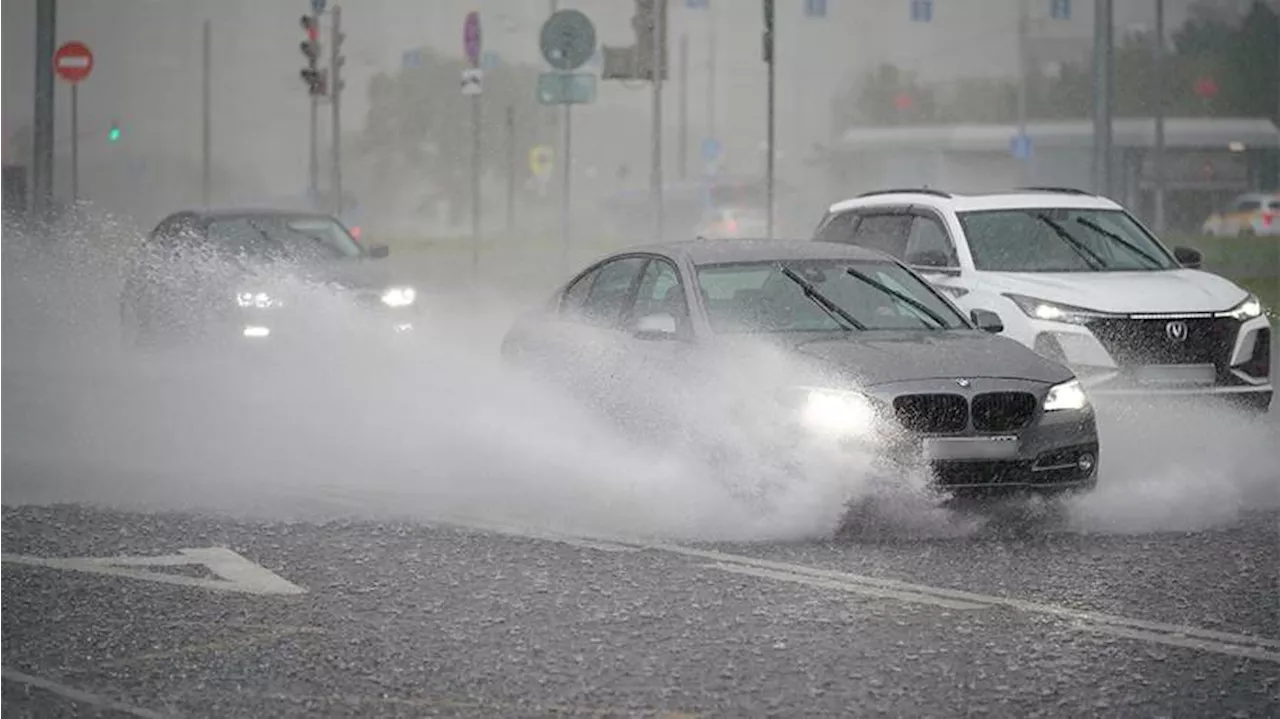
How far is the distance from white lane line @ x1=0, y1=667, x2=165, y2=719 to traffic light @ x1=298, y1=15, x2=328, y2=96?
31.3 meters

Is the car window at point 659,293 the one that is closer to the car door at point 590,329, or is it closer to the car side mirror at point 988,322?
the car door at point 590,329

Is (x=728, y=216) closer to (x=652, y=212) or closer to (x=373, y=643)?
(x=652, y=212)

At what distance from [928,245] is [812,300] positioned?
15.0 feet

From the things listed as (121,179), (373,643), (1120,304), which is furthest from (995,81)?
(373,643)

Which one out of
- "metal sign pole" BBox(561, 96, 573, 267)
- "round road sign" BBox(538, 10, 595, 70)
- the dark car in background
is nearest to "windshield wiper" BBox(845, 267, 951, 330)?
the dark car in background

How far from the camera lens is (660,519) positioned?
34.7 feet

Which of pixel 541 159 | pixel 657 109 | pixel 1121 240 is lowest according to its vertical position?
pixel 1121 240

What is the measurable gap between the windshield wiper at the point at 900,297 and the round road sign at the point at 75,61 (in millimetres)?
25290

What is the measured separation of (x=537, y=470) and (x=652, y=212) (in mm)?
17289

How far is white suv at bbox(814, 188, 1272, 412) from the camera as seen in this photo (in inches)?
542

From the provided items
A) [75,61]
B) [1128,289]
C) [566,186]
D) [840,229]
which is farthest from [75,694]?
[75,61]

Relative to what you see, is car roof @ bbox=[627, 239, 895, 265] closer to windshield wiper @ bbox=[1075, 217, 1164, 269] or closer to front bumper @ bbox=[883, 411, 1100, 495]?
front bumper @ bbox=[883, 411, 1100, 495]

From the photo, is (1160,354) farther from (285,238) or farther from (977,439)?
(285,238)

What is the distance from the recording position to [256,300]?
20422 millimetres
